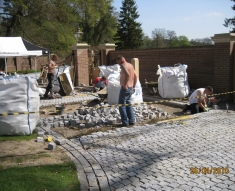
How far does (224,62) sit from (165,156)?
7.07 m

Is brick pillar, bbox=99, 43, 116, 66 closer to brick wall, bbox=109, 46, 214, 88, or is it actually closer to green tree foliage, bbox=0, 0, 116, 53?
brick wall, bbox=109, 46, 214, 88

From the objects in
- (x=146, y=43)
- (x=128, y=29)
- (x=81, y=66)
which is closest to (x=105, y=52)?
(x=81, y=66)

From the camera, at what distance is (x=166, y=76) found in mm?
11664

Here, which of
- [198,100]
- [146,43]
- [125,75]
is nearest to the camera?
[125,75]

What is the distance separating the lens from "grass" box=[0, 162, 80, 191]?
166 inches

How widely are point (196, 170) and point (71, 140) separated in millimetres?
3005

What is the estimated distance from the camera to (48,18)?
2598cm

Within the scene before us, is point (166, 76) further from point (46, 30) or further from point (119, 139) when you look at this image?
point (46, 30)

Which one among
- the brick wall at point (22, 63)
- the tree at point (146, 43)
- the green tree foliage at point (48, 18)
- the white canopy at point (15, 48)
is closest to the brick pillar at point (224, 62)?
the white canopy at point (15, 48)

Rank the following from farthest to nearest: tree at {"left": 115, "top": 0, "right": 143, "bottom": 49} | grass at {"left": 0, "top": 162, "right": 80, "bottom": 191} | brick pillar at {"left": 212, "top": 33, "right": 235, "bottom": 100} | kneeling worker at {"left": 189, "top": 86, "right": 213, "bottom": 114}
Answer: tree at {"left": 115, "top": 0, "right": 143, "bottom": 49} → brick pillar at {"left": 212, "top": 33, "right": 235, "bottom": 100} → kneeling worker at {"left": 189, "top": 86, "right": 213, "bottom": 114} → grass at {"left": 0, "top": 162, "right": 80, "bottom": 191}

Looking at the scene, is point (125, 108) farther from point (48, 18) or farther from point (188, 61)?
point (48, 18)

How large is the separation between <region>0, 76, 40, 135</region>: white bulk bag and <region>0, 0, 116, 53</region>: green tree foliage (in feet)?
60.1

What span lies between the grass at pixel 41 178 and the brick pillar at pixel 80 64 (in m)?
12.1
